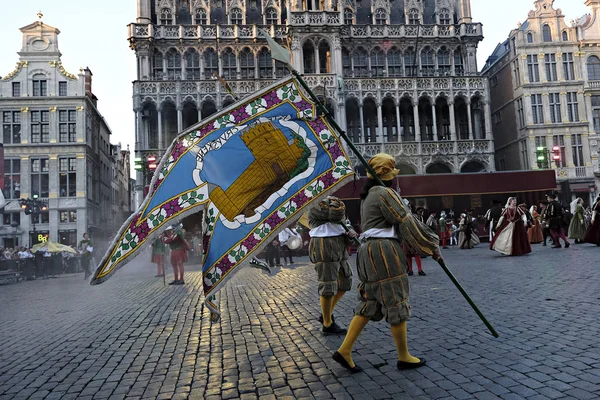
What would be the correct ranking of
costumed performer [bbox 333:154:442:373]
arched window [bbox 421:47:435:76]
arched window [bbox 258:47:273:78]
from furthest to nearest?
1. arched window [bbox 421:47:435:76]
2. arched window [bbox 258:47:273:78]
3. costumed performer [bbox 333:154:442:373]

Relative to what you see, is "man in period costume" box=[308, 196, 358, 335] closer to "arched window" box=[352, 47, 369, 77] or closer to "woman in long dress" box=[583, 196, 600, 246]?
"woman in long dress" box=[583, 196, 600, 246]

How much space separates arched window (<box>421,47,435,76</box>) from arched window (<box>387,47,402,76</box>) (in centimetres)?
188

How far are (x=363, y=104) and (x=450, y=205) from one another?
1382 cm

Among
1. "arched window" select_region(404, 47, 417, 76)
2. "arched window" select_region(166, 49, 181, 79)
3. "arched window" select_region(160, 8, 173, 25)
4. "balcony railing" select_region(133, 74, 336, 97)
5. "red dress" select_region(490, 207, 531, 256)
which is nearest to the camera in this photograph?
"red dress" select_region(490, 207, 531, 256)

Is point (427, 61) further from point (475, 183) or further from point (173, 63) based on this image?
point (173, 63)

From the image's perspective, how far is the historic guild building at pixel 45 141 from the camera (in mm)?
37188

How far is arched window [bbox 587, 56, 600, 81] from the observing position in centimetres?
3978

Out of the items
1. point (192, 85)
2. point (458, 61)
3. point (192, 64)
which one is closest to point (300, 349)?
point (192, 85)

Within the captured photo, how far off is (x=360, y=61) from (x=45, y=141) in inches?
1026

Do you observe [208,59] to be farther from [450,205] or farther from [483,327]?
[483,327]

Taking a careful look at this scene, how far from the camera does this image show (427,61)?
38.7 metres

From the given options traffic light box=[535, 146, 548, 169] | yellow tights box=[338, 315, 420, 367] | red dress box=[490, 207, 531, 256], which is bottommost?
yellow tights box=[338, 315, 420, 367]

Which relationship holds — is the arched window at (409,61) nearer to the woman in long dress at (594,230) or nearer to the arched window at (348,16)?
the arched window at (348,16)

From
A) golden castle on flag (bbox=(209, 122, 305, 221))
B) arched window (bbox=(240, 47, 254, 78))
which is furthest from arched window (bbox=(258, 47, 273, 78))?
golden castle on flag (bbox=(209, 122, 305, 221))
